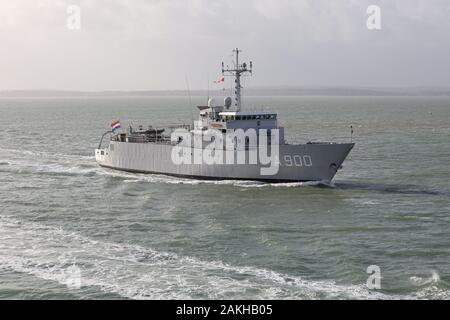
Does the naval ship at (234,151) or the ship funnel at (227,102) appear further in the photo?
the ship funnel at (227,102)

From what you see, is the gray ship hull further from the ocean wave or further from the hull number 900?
the ocean wave

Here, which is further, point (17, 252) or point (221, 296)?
point (17, 252)

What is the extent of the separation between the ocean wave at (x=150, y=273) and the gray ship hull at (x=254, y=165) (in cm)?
1528

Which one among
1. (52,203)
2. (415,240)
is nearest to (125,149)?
(52,203)

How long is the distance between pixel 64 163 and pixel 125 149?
6.77 m

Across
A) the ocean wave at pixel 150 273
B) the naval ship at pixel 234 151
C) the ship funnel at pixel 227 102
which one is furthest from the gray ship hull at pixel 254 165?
the ocean wave at pixel 150 273

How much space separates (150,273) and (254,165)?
18.2 meters

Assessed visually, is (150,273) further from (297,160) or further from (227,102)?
(227,102)

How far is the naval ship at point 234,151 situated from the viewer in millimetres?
36250

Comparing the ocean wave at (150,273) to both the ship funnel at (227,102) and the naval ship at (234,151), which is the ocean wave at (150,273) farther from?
the ship funnel at (227,102)
